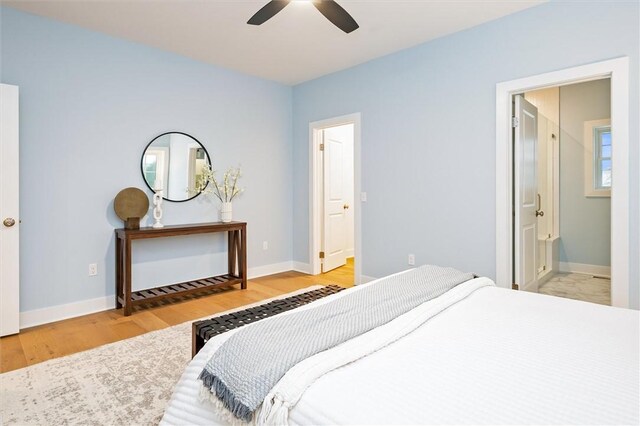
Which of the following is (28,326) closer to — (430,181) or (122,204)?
(122,204)

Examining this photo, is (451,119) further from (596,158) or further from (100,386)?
(100,386)

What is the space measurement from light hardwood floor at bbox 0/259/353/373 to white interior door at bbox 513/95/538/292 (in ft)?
6.29

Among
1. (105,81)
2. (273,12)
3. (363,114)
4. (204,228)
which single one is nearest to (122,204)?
(204,228)

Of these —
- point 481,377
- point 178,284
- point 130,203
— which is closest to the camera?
point 481,377

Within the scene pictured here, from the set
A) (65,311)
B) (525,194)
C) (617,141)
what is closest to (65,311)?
(65,311)

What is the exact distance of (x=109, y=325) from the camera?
9.77 ft

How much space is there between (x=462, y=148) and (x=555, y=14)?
1210mm

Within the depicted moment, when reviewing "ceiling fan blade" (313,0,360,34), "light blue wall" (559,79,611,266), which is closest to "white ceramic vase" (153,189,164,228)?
"ceiling fan blade" (313,0,360,34)

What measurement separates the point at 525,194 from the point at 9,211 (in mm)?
4388

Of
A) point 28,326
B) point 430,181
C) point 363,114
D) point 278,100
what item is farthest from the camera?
point 278,100

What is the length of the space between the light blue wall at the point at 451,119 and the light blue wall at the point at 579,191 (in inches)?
99.2

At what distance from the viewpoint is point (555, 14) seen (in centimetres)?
275

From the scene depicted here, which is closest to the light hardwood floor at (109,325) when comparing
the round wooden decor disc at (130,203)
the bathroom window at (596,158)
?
the round wooden decor disc at (130,203)

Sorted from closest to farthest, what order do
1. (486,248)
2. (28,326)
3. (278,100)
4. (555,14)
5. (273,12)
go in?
(273,12), (555,14), (28,326), (486,248), (278,100)
